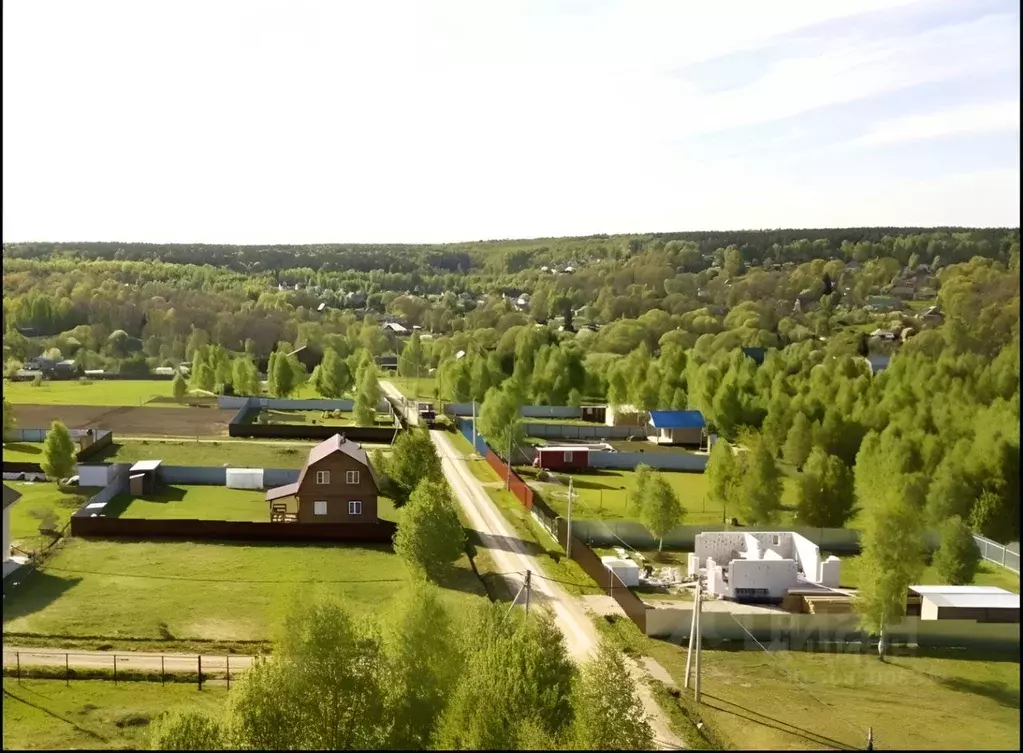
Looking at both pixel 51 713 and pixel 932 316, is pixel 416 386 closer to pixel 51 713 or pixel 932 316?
pixel 932 316

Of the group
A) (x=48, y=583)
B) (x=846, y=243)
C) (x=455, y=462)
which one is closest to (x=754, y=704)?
(x=48, y=583)

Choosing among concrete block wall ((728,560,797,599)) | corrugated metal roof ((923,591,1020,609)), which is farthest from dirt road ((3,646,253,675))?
corrugated metal roof ((923,591,1020,609))

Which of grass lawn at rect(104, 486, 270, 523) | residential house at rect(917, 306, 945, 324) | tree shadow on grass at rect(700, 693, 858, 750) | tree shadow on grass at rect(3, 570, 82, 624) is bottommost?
grass lawn at rect(104, 486, 270, 523)

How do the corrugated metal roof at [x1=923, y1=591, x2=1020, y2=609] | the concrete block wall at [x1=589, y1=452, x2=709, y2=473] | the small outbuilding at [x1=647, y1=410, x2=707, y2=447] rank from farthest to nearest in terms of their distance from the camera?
the small outbuilding at [x1=647, y1=410, x2=707, y2=447] < the concrete block wall at [x1=589, y1=452, x2=709, y2=473] < the corrugated metal roof at [x1=923, y1=591, x2=1020, y2=609]

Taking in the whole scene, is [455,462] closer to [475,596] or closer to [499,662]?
[475,596]

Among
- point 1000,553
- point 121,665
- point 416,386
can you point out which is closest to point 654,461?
point 1000,553

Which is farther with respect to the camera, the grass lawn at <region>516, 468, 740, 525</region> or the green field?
the green field

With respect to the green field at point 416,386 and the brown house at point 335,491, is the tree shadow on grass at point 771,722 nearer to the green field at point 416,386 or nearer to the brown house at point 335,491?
the brown house at point 335,491

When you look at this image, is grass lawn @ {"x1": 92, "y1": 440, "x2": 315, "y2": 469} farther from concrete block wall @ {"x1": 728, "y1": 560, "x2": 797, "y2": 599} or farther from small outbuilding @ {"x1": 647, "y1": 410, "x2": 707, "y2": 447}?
concrete block wall @ {"x1": 728, "y1": 560, "x2": 797, "y2": 599}
